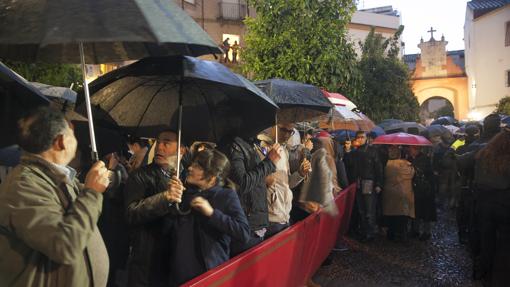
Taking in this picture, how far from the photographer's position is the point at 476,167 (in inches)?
223

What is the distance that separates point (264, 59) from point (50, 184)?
8.38 m

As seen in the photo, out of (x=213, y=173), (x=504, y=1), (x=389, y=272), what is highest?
(x=504, y=1)

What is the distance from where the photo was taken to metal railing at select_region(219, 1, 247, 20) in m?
26.0

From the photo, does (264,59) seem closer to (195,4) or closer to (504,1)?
(195,4)

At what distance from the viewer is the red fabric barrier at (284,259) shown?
2.87 m

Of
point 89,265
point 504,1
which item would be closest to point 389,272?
point 89,265

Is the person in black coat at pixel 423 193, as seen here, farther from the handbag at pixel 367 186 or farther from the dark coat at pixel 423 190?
the handbag at pixel 367 186

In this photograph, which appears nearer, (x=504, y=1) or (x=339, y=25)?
(x=339, y=25)

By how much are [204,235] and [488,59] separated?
1426 inches

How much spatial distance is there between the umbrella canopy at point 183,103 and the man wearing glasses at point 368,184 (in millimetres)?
4594

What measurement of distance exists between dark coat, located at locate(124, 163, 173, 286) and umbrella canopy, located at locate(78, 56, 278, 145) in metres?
0.52

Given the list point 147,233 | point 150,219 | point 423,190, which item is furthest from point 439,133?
point 150,219

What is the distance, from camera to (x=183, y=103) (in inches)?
153

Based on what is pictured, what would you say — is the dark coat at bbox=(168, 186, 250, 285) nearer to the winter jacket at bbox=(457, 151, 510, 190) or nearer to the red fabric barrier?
the red fabric barrier
